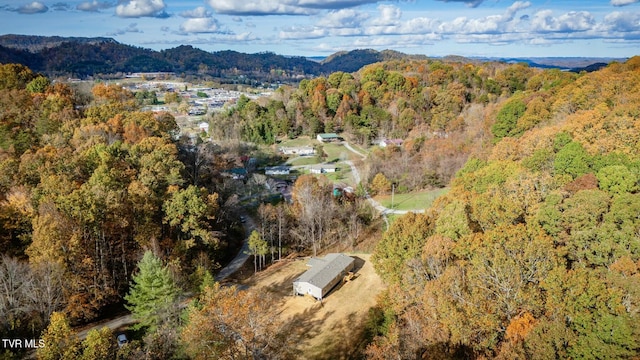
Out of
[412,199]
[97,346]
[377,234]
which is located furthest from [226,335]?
[412,199]

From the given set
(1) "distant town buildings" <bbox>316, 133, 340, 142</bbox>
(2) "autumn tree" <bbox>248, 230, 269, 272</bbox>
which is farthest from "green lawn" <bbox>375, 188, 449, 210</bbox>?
(1) "distant town buildings" <bbox>316, 133, 340, 142</bbox>

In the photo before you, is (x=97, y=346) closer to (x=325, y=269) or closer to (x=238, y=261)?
(x=325, y=269)

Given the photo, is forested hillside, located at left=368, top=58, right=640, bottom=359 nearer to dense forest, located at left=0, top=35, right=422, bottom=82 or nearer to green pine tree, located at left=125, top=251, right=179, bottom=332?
green pine tree, located at left=125, top=251, right=179, bottom=332

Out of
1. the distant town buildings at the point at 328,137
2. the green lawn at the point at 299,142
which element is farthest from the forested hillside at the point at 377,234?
the distant town buildings at the point at 328,137

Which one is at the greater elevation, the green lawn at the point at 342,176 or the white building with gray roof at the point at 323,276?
the green lawn at the point at 342,176

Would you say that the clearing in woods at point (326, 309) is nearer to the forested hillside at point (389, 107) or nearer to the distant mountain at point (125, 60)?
the forested hillside at point (389, 107)

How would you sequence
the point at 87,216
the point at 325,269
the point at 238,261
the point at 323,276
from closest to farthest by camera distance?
the point at 87,216
the point at 323,276
the point at 325,269
the point at 238,261
